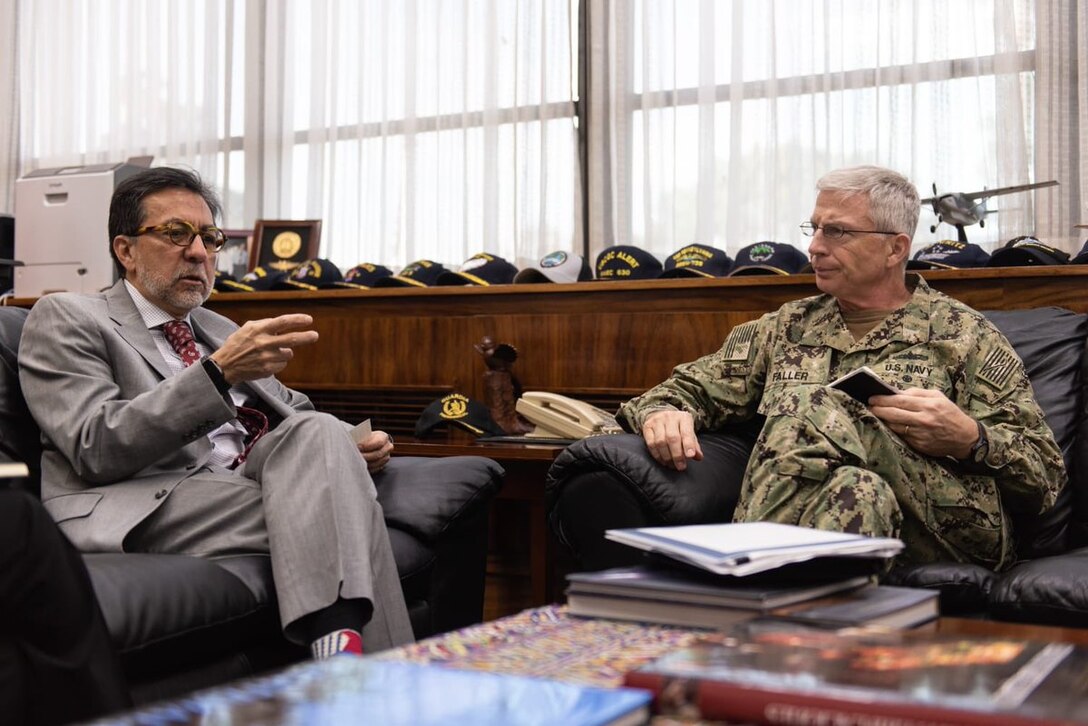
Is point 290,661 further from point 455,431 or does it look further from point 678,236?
point 678,236

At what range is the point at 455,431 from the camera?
3.03 m

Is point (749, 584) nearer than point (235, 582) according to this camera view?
Yes

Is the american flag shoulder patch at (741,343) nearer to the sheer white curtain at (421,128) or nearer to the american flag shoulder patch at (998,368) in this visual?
the american flag shoulder patch at (998,368)

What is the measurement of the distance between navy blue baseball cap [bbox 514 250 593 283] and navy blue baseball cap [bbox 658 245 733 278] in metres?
0.29

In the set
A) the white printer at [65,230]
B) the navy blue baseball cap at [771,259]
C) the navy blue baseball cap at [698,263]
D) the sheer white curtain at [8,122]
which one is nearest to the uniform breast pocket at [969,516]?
the navy blue baseball cap at [771,259]

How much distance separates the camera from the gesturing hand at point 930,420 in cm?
208

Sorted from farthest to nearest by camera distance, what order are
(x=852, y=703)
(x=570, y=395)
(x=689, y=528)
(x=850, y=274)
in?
(x=570, y=395) → (x=850, y=274) → (x=689, y=528) → (x=852, y=703)

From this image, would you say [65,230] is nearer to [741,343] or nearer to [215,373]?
[215,373]

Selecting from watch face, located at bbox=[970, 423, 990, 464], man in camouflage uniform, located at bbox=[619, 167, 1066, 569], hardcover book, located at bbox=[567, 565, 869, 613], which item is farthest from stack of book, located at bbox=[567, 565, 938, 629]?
watch face, located at bbox=[970, 423, 990, 464]

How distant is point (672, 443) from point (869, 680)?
4.13 feet

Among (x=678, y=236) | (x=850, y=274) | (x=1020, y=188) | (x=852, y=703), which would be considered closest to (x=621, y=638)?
(x=852, y=703)

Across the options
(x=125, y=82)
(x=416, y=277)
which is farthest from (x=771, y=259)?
(x=125, y=82)

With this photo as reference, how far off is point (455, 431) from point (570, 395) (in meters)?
0.37

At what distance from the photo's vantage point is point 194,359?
2320 mm
